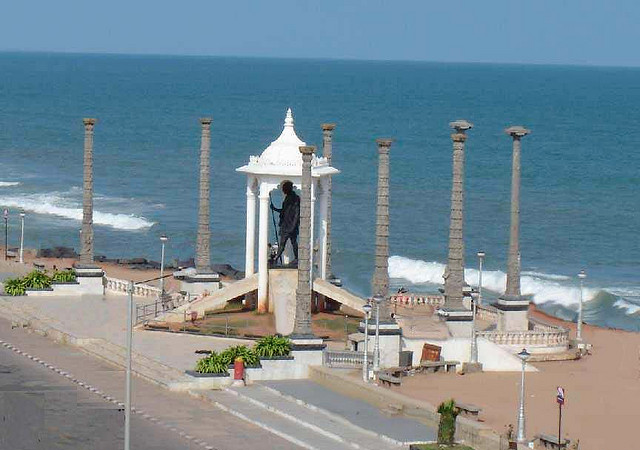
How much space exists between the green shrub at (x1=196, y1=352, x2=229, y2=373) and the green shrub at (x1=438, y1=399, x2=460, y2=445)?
10.1m

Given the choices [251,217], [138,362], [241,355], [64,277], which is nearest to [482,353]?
[241,355]

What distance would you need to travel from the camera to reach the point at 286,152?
64625 millimetres

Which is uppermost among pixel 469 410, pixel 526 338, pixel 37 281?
pixel 37 281

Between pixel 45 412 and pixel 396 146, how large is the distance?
125324 millimetres

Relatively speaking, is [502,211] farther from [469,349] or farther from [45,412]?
[45,412]

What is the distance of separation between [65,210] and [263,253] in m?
55.2

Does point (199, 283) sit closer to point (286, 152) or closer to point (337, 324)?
point (286, 152)

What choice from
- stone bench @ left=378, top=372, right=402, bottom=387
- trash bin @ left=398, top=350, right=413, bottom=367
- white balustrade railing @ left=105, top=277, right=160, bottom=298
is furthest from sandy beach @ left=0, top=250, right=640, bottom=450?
white balustrade railing @ left=105, top=277, right=160, bottom=298

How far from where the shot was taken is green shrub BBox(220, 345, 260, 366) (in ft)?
184

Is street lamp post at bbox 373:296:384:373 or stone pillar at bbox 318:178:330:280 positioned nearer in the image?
street lamp post at bbox 373:296:384:373

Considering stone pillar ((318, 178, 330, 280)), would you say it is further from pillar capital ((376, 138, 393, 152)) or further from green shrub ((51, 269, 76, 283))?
green shrub ((51, 269, 76, 283))

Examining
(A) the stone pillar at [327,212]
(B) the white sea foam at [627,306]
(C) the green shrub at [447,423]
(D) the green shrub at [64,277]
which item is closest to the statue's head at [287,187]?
(A) the stone pillar at [327,212]

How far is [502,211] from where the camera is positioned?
4771 inches

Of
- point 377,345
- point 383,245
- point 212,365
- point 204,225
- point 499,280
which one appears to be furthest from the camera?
point 499,280
